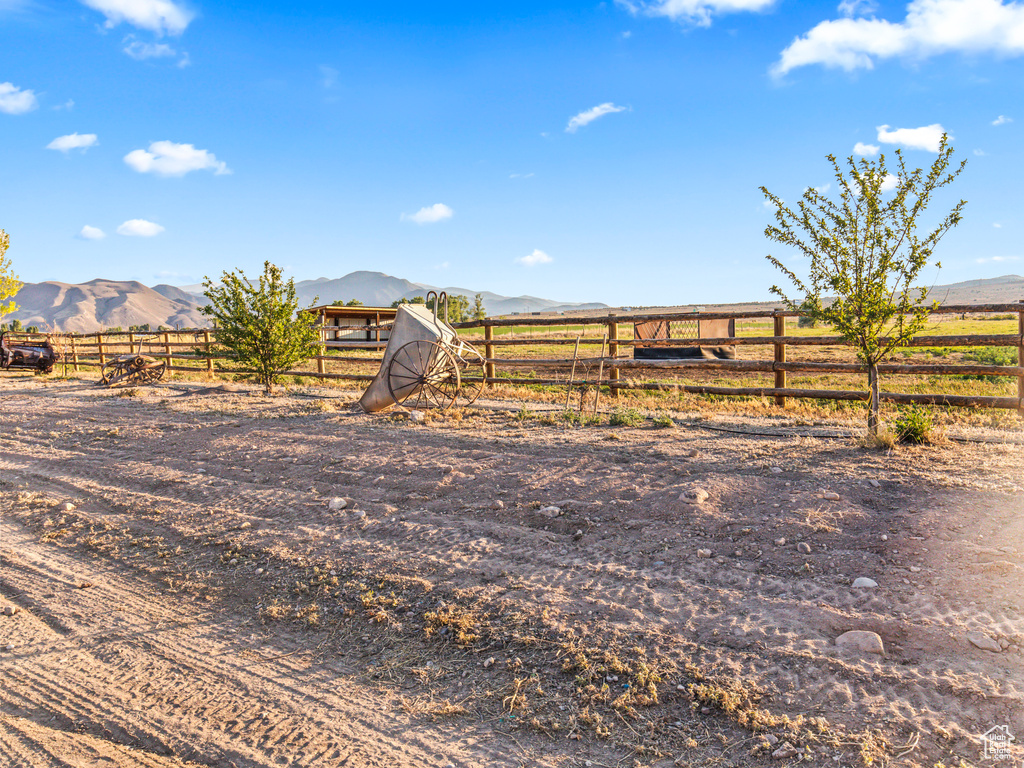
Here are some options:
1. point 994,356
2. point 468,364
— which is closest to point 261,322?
point 468,364

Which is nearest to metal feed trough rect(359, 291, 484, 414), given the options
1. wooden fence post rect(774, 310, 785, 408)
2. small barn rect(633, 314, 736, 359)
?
small barn rect(633, 314, 736, 359)

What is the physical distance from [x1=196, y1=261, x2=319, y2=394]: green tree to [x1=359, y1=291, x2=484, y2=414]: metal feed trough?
4.29 metres

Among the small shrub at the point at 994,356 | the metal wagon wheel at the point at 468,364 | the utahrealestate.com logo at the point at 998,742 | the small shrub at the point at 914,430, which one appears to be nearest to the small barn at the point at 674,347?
the metal wagon wheel at the point at 468,364

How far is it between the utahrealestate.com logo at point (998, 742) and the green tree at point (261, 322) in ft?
44.2

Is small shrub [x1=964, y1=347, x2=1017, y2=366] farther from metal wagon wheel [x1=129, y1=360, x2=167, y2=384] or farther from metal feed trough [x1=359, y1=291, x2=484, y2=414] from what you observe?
metal wagon wheel [x1=129, y1=360, x2=167, y2=384]

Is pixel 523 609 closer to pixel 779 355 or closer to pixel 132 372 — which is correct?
pixel 779 355

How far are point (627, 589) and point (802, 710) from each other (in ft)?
4.16

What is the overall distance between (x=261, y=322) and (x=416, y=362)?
5521mm

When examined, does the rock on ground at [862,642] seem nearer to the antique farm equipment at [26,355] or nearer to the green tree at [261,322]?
the green tree at [261,322]

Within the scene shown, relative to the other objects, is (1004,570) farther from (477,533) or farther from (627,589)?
(477,533)

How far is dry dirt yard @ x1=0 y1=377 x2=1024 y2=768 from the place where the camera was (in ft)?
9.14

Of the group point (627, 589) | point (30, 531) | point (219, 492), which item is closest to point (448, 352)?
point (219, 492)

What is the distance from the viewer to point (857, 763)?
8.25ft

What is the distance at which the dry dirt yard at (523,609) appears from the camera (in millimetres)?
2785
